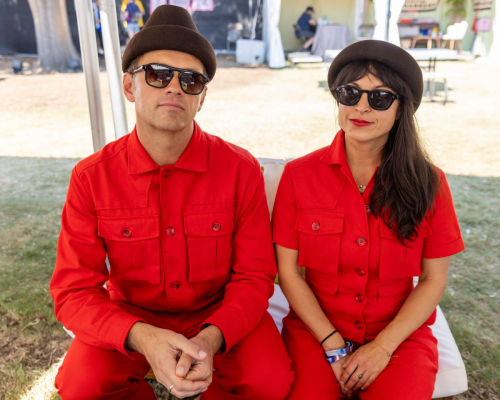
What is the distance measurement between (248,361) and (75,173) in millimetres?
1082

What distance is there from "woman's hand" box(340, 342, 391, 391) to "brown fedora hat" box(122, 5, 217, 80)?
1.41 metres

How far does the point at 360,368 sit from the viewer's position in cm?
182

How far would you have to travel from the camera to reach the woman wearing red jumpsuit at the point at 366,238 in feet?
6.14

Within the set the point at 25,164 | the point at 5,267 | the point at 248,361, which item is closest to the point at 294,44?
the point at 25,164

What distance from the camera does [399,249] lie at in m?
1.97

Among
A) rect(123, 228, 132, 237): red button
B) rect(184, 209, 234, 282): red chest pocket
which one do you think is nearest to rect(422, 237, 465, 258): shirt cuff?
rect(184, 209, 234, 282): red chest pocket

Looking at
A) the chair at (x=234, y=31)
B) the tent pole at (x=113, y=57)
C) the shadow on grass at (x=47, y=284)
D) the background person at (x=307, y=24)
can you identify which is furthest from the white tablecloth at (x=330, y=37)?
the tent pole at (x=113, y=57)

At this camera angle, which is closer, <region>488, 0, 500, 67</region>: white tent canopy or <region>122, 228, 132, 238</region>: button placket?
<region>122, 228, 132, 238</region>: button placket

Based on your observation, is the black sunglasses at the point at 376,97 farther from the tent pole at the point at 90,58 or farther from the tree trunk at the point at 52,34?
the tree trunk at the point at 52,34

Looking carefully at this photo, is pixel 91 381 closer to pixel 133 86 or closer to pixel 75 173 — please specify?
pixel 75 173

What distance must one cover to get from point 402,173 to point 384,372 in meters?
0.82

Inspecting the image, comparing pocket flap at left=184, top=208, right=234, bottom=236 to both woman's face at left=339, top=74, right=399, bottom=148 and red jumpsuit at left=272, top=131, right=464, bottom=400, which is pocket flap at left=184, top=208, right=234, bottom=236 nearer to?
red jumpsuit at left=272, top=131, right=464, bottom=400

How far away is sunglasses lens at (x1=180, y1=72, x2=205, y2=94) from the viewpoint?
196cm

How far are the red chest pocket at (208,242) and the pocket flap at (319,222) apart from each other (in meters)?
0.32
